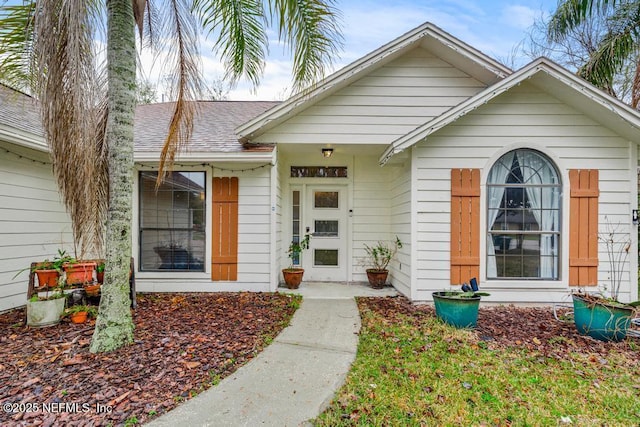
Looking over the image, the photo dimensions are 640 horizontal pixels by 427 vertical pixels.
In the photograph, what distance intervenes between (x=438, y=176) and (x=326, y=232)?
8.99ft

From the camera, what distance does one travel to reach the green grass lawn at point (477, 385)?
2408mm

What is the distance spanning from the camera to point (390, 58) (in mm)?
5699

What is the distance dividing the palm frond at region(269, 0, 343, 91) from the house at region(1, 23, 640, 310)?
56.9 inches

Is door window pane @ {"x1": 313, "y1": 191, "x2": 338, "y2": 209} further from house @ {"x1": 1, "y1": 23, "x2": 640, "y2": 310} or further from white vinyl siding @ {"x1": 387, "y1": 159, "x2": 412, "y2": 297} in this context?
white vinyl siding @ {"x1": 387, "y1": 159, "x2": 412, "y2": 297}

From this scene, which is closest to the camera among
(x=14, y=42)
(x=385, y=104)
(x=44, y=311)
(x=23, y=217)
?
(x=14, y=42)

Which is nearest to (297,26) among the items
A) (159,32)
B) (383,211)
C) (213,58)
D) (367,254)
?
(213,58)

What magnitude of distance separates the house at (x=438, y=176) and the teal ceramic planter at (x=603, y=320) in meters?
1.21

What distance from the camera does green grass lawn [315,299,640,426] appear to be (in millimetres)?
2408

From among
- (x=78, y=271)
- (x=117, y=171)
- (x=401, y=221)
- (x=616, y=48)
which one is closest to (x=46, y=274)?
(x=78, y=271)

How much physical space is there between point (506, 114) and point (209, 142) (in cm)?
518

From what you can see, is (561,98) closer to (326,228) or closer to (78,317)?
(326,228)

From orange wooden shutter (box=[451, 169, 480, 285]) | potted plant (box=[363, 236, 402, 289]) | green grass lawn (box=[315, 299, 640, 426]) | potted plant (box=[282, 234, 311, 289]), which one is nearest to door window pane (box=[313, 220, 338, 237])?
potted plant (box=[282, 234, 311, 289])

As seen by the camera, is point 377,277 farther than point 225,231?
Yes

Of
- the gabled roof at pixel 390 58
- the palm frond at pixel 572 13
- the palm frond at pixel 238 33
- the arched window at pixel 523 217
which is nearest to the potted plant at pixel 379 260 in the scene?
the arched window at pixel 523 217
